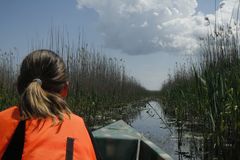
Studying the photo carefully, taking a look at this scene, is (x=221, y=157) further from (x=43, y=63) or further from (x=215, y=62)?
(x=43, y=63)

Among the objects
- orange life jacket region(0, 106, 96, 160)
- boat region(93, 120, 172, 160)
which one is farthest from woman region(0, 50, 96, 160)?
boat region(93, 120, 172, 160)

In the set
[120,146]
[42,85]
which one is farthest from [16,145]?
[120,146]

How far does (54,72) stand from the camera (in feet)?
5.43

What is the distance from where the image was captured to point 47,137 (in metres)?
1.52

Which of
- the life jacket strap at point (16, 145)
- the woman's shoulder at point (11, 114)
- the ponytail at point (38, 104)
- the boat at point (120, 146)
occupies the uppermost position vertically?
the ponytail at point (38, 104)

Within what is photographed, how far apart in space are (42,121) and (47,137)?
9 cm

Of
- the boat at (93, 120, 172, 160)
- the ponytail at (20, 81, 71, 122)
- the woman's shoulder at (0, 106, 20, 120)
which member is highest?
the ponytail at (20, 81, 71, 122)

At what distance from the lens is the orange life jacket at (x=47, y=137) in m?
1.48

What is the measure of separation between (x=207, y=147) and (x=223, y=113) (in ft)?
2.75

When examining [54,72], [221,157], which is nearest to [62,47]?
[221,157]

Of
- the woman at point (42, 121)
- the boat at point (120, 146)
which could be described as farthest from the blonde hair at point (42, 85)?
the boat at point (120, 146)

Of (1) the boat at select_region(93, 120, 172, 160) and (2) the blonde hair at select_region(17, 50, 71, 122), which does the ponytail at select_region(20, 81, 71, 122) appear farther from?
(1) the boat at select_region(93, 120, 172, 160)

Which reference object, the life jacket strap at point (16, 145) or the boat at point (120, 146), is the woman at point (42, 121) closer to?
the life jacket strap at point (16, 145)

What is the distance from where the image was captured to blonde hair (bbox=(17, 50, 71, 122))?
159cm
